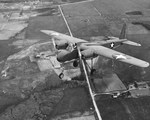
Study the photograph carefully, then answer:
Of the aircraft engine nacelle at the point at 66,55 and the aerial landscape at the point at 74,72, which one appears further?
the aircraft engine nacelle at the point at 66,55

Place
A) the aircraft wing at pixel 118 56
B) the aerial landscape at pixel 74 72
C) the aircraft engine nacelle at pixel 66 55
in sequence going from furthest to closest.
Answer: the aircraft engine nacelle at pixel 66 55, the aircraft wing at pixel 118 56, the aerial landscape at pixel 74 72

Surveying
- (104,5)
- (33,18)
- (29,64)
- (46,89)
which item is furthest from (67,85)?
(104,5)

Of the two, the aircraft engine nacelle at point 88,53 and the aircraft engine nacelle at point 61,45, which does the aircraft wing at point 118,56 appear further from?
the aircraft engine nacelle at point 61,45

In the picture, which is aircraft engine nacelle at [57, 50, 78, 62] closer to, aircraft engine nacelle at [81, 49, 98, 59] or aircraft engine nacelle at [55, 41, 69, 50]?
aircraft engine nacelle at [81, 49, 98, 59]

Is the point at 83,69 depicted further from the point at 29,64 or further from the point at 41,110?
the point at 29,64

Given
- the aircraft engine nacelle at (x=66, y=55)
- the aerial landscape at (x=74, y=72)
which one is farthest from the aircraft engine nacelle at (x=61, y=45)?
the aircraft engine nacelle at (x=66, y=55)

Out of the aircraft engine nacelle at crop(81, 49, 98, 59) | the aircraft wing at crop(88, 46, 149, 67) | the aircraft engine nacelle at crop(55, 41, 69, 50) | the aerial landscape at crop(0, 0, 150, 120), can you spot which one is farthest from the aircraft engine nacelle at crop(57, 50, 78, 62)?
the aircraft engine nacelle at crop(55, 41, 69, 50)

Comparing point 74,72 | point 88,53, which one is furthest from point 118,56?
point 74,72

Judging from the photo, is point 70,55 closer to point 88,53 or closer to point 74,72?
point 88,53
